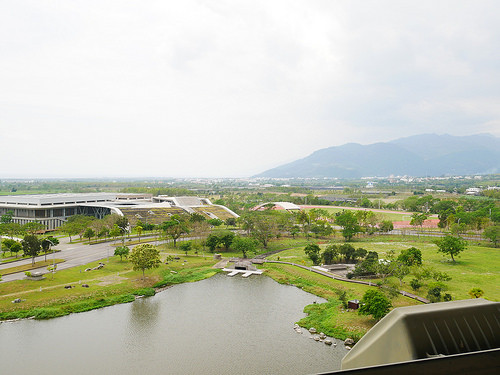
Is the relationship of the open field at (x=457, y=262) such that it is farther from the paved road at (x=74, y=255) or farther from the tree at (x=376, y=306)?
the paved road at (x=74, y=255)

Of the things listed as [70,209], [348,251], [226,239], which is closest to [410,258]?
[348,251]

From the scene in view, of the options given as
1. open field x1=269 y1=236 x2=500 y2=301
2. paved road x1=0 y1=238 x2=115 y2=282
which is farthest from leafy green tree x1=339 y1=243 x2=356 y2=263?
paved road x1=0 y1=238 x2=115 y2=282

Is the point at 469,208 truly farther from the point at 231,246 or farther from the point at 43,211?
the point at 43,211

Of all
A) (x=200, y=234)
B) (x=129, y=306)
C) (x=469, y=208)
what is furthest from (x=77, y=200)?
(x=469, y=208)

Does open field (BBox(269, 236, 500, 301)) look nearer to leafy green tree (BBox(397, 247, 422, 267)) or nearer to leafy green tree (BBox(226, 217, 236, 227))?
leafy green tree (BBox(397, 247, 422, 267))

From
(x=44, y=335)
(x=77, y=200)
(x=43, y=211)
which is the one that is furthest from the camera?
(x=77, y=200)

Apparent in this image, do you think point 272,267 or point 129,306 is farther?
point 272,267
